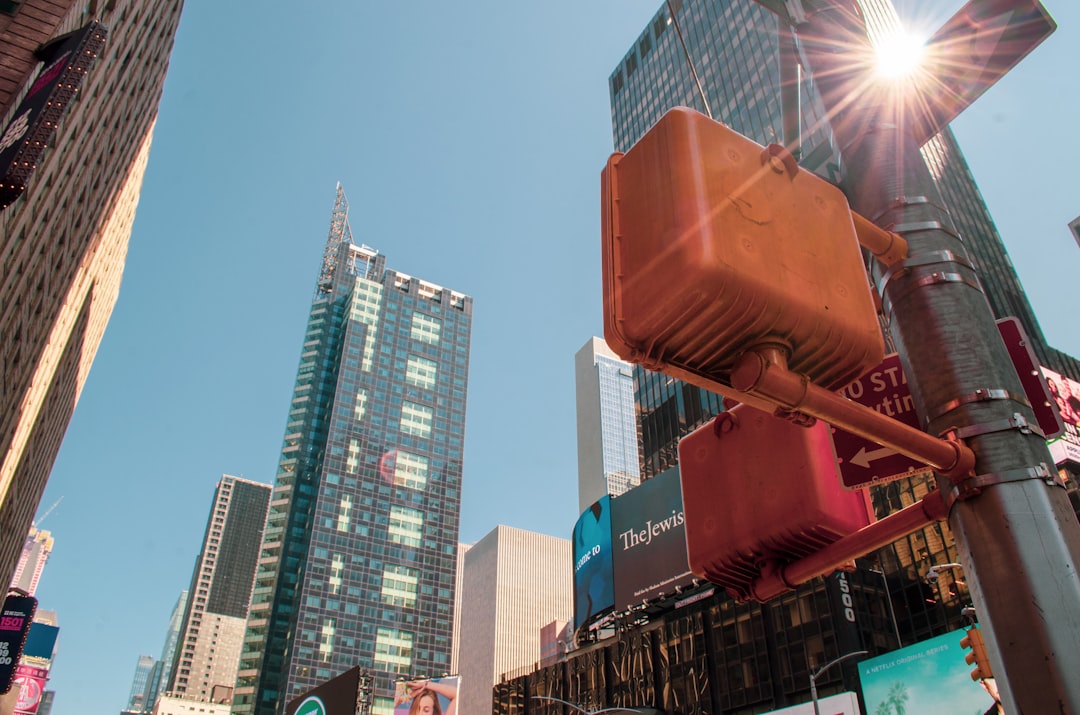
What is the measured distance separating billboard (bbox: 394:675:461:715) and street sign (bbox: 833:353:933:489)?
5117cm

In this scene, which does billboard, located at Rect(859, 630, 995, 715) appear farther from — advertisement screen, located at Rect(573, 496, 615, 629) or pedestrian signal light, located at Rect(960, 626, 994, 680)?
pedestrian signal light, located at Rect(960, 626, 994, 680)

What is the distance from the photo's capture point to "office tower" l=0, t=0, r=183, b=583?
20641mm

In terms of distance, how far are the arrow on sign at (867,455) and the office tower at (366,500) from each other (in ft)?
430

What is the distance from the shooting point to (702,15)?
107 m

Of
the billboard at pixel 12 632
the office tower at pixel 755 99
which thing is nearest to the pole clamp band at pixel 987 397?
the billboard at pixel 12 632

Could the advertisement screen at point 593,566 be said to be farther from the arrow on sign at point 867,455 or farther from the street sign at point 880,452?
the arrow on sign at point 867,455

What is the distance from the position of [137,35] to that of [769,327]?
3880 centimetres

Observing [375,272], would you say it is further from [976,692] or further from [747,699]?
[976,692]

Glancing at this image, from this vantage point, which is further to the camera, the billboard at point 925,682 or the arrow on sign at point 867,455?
the billboard at point 925,682

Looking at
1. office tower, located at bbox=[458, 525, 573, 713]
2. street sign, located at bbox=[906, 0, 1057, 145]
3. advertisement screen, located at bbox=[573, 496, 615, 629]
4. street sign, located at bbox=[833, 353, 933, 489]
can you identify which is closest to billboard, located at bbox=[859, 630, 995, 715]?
advertisement screen, located at bbox=[573, 496, 615, 629]

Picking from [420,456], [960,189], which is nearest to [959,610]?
[960,189]

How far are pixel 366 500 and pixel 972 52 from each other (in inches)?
5852

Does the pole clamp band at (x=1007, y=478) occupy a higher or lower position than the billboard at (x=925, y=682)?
lower

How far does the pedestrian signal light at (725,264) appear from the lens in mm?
2291
